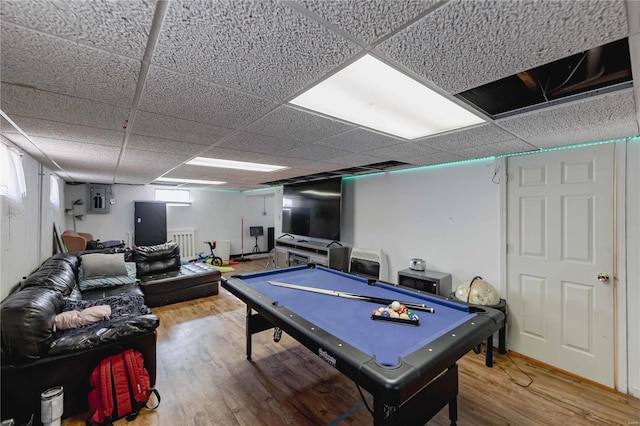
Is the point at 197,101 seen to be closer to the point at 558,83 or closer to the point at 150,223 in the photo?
the point at 558,83

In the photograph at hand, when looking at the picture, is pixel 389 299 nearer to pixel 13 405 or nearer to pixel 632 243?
pixel 632 243

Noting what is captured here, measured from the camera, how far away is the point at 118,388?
6.42ft

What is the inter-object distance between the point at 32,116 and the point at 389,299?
116 inches

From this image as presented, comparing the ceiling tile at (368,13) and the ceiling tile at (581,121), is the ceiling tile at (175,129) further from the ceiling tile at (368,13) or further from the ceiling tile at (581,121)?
the ceiling tile at (581,121)

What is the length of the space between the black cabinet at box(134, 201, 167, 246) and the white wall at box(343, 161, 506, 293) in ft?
17.3

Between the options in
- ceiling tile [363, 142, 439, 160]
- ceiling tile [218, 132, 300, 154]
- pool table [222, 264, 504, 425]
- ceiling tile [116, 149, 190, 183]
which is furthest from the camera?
ceiling tile [116, 149, 190, 183]

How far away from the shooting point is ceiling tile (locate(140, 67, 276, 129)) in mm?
1320

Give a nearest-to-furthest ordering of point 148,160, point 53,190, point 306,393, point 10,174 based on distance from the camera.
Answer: point 10,174, point 306,393, point 148,160, point 53,190

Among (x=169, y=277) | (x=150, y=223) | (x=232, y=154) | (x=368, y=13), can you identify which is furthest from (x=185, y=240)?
(x=368, y=13)

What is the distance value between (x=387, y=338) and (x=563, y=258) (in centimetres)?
221

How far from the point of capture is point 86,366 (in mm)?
2010

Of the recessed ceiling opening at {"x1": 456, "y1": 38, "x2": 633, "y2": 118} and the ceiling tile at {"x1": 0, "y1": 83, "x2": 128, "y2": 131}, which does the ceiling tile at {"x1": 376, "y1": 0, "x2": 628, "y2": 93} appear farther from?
the ceiling tile at {"x1": 0, "y1": 83, "x2": 128, "y2": 131}

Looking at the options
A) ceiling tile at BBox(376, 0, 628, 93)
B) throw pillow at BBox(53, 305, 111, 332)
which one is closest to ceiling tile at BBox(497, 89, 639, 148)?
ceiling tile at BBox(376, 0, 628, 93)

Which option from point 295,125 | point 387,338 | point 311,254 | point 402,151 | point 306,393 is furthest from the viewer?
point 311,254
